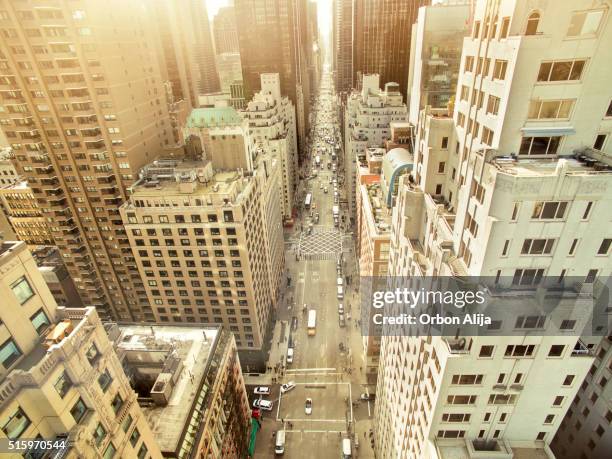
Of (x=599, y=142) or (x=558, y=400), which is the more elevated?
(x=599, y=142)

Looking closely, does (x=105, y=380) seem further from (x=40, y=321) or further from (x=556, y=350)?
(x=556, y=350)

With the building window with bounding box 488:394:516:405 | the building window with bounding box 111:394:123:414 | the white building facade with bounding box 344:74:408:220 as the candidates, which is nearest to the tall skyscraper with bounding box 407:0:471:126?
the white building facade with bounding box 344:74:408:220

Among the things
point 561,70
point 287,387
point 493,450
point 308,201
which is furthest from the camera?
point 308,201

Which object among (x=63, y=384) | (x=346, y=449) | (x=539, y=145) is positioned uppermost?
(x=539, y=145)

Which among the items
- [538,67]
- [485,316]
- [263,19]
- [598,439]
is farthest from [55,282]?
[263,19]

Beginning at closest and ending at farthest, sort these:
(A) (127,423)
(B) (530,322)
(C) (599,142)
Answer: (C) (599,142)
(B) (530,322)
(A) (127,423)

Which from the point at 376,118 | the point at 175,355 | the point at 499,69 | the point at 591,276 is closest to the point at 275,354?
the point at 175,355

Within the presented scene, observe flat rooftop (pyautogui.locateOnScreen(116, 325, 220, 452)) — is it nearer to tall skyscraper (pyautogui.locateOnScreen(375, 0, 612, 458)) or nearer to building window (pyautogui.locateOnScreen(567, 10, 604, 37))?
tall skyscraper (pyautogui.locateOnScreen(375, 0, 612, 458))
